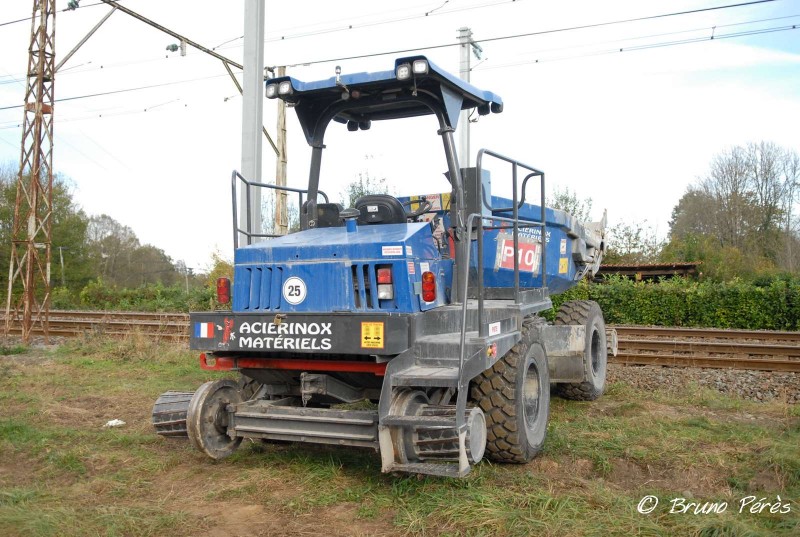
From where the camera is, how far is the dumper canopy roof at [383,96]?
538 centimetres

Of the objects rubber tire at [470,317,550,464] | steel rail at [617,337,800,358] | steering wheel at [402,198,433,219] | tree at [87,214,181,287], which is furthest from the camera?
tree at [87,214,181,287]

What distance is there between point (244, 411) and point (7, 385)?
601 centimetres

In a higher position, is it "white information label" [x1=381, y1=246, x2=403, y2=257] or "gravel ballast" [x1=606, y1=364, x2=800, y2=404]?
"white information label" [x1=381, y1=246, x2=403, y2=257]

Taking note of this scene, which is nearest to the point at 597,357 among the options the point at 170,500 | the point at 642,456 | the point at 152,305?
the point at 642,456

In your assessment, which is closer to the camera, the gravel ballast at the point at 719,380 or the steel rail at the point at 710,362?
the gravel ballast at the point at 719,380

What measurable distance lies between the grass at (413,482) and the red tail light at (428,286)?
1309mm

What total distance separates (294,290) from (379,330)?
815 millimetres

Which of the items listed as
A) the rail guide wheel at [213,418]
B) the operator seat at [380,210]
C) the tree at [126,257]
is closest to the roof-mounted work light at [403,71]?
the operator seat at [380,210]

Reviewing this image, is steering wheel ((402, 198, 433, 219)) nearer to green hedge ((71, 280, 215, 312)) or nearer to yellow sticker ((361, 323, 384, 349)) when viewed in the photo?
yellow sticker ((361, 323, 384, 349))

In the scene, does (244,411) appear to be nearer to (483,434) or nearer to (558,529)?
(483,434)

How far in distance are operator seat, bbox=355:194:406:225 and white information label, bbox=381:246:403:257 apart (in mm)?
765

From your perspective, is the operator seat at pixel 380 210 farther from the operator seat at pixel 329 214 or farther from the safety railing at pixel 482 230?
the safety railing at pixel 482 230

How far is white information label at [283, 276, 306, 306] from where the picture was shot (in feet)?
→ 16.7

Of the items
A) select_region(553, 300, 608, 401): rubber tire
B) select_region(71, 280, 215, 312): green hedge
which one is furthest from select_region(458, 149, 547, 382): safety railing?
select_region(71, 280, 215, 312): green hedge
